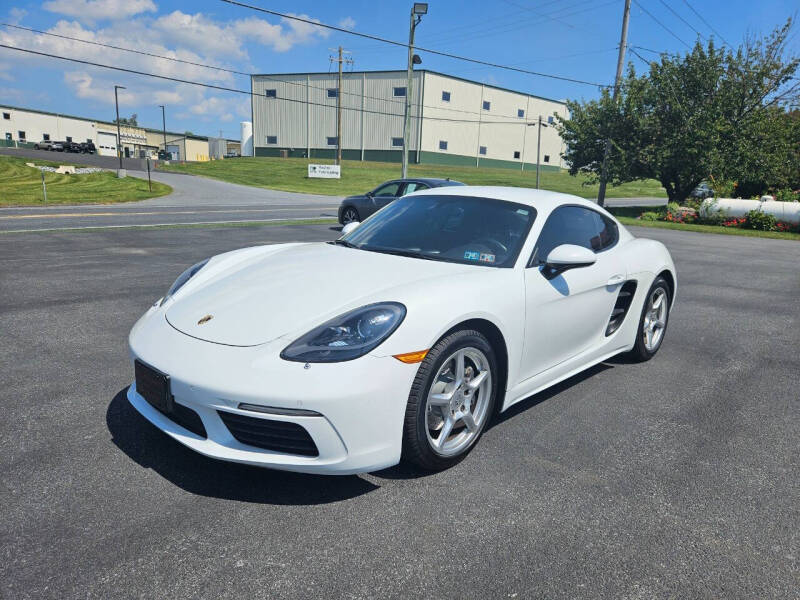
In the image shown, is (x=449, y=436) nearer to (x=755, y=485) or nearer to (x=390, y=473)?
(x=390, y=473)

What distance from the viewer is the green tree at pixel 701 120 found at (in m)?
24.7

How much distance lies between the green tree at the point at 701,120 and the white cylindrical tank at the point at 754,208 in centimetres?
346

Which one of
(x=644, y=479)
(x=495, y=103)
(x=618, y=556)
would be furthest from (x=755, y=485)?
(x=495, y=103)

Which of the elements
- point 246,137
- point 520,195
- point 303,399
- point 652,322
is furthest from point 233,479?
point 246,137

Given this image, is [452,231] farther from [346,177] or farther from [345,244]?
[346,177]

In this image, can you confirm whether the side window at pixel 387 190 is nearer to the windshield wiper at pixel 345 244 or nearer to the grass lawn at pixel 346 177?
the windshield wiper at pixel 345 244

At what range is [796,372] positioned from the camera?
4.91 metres

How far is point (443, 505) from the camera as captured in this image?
2723 millimetres

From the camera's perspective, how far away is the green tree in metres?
24.7

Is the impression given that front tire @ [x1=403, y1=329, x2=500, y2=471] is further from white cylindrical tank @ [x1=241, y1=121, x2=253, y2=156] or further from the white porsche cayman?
white cylindrical tank @ [x1=241, y1=121, x2=253, y2=156]

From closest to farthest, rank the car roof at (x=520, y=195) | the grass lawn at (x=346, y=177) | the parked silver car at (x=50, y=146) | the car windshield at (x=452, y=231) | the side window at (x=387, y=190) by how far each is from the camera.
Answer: the car windshield at (x=452, y=231) < the car roof at (x=520, y=195) < the side window at (x=387, y=190) < the grass lawn at (x=346, y=177) < the parked silver car at (x=50, y=146)

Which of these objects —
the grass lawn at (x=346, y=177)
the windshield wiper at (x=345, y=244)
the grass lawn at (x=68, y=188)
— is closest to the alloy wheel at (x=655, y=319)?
the windshield wiper at (x=345, y=244)

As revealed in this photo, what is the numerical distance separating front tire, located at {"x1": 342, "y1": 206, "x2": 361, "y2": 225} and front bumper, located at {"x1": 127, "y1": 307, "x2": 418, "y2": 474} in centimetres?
1367

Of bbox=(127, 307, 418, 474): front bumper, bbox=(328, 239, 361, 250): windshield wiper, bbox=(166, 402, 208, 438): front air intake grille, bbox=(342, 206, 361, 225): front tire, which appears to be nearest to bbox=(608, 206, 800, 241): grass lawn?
bbox=(342, 206, 361, 225): front tire
